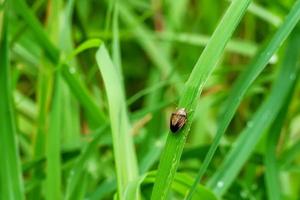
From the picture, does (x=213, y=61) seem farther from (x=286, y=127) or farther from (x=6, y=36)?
(x=286, y=127)

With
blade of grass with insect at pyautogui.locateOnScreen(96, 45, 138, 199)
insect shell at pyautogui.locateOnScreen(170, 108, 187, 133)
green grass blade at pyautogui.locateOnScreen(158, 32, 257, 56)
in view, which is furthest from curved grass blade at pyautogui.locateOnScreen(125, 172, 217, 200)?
green grass blade at pyautogui.locateOnScreen(158, 32, 257, 56)

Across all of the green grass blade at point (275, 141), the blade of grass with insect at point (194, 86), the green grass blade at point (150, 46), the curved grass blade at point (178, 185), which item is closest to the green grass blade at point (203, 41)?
the green grass blade at point (150, 46)

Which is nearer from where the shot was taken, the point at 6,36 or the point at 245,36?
the point at 6,36

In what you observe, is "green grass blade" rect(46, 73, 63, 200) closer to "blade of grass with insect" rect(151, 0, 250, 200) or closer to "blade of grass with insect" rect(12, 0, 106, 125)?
"blade of grass with insect" rect(12, 0, 106, 125)

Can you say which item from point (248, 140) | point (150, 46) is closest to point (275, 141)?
point (248, 140)

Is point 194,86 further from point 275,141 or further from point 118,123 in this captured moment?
point 275,141

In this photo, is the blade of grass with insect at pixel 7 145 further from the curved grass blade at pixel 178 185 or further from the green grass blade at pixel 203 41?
the green grass blade at pixel 203 41

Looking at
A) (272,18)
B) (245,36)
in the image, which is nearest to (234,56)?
(245,36)
